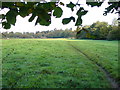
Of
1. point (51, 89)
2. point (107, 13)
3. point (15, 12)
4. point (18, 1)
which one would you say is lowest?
point (51, 89)

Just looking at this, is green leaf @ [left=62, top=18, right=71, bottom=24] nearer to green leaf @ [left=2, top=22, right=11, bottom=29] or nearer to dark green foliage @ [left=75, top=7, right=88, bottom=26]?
dark green foliage @ [left=75, top=7, right=88, bottom=26]

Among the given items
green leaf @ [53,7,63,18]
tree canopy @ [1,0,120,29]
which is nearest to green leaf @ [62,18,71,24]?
tree canopy @ [1,0,120,29]

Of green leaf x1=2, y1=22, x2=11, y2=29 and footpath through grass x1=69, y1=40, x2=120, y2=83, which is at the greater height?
green leaf x1=2, y1=22, x2=11, y2=29

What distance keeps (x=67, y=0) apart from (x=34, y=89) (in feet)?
15.2

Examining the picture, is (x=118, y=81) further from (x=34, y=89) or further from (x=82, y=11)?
(x=82, y=11)

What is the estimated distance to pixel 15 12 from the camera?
3.32ft

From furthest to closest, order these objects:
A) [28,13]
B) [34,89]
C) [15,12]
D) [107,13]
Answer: [34,89], [107,13], [28,13], [15,12]

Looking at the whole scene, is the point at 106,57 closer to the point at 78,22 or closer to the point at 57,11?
the point at 78,22

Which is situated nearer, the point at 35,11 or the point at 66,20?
the point at 35,11

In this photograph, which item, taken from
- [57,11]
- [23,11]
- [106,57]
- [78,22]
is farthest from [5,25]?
[106,57]

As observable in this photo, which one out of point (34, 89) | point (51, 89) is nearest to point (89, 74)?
point (51, 89)

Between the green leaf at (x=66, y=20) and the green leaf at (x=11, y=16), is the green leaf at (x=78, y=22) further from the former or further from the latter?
the green leaf at (x=11, y=16)

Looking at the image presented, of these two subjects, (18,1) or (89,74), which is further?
(89,74)

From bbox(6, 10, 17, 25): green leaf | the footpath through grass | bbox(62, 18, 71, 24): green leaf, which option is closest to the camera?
bbox(6, 10, 17, 25): green leaf
